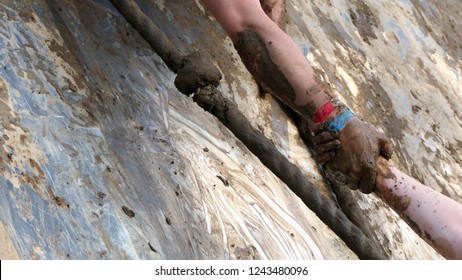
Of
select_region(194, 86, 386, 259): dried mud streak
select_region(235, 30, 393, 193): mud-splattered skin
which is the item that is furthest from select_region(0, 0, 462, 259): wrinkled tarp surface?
select_region(235, 30, 393, 193): mud-splattered skin

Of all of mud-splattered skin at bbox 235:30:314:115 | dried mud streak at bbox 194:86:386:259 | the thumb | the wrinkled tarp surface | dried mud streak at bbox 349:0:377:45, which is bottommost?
the wrinkled tarp surface

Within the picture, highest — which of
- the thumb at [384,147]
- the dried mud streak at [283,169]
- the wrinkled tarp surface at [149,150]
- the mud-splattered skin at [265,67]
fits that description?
the thumb at [384,147]

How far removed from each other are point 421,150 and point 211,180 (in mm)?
1184

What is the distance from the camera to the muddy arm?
→ 93.8 inches

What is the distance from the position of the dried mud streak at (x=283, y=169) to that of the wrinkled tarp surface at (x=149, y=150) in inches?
5.1

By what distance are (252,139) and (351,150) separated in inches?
12.1

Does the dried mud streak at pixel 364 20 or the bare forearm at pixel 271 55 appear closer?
the bare forearm at pixel 271 55

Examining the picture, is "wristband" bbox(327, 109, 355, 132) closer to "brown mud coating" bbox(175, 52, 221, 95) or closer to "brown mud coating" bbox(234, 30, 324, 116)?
"brown mud coating" bbox(234, 30, 324, 116)

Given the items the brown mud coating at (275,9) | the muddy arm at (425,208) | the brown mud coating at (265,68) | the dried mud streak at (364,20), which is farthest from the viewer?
the dried mud streak at (364,20)

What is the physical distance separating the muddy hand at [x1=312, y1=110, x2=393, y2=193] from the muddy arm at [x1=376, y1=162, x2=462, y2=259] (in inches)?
2.3

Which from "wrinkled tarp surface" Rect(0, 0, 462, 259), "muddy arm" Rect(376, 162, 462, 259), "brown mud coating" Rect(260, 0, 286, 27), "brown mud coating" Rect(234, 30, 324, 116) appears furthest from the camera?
"brown mud coating" Rect(260, 0, 286, 27)

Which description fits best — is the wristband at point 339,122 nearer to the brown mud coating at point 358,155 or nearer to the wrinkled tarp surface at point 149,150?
the brown mud coating at point 358,155

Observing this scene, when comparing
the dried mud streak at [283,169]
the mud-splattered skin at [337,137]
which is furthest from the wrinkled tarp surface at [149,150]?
the mud-splattered skin at [337,137]

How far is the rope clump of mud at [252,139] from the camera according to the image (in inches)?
94.3
